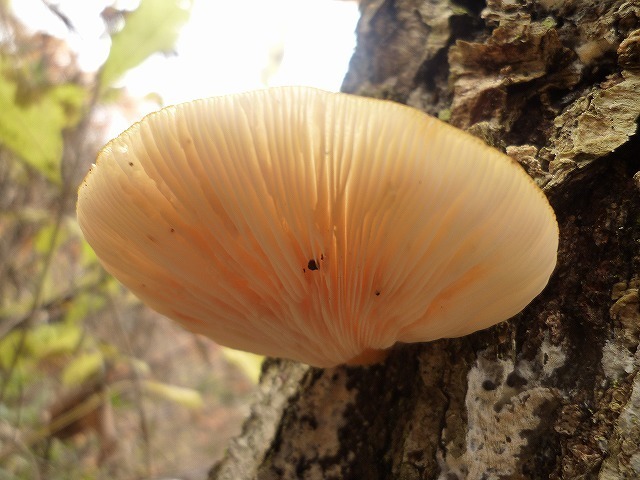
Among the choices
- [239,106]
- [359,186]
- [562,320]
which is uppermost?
[239,106]

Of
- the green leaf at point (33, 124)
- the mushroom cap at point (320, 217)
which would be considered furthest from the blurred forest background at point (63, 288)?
the mushroom cap at point (320, 217)


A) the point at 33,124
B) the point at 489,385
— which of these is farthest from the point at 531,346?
the point at 33,124

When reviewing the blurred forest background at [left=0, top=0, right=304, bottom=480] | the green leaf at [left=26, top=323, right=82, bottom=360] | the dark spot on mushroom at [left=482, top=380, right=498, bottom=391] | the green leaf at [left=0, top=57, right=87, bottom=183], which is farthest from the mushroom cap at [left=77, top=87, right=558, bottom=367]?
the green leaf at [left=26, top=323, right=82, bottom=360]

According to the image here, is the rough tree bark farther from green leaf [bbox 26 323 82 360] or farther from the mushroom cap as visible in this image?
green leaf [bbox 26 323 82 360]

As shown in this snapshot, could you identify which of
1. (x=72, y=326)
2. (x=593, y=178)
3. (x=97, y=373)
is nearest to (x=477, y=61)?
(x=593, y=178)

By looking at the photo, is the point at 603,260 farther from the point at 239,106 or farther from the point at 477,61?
the point at 239,106
